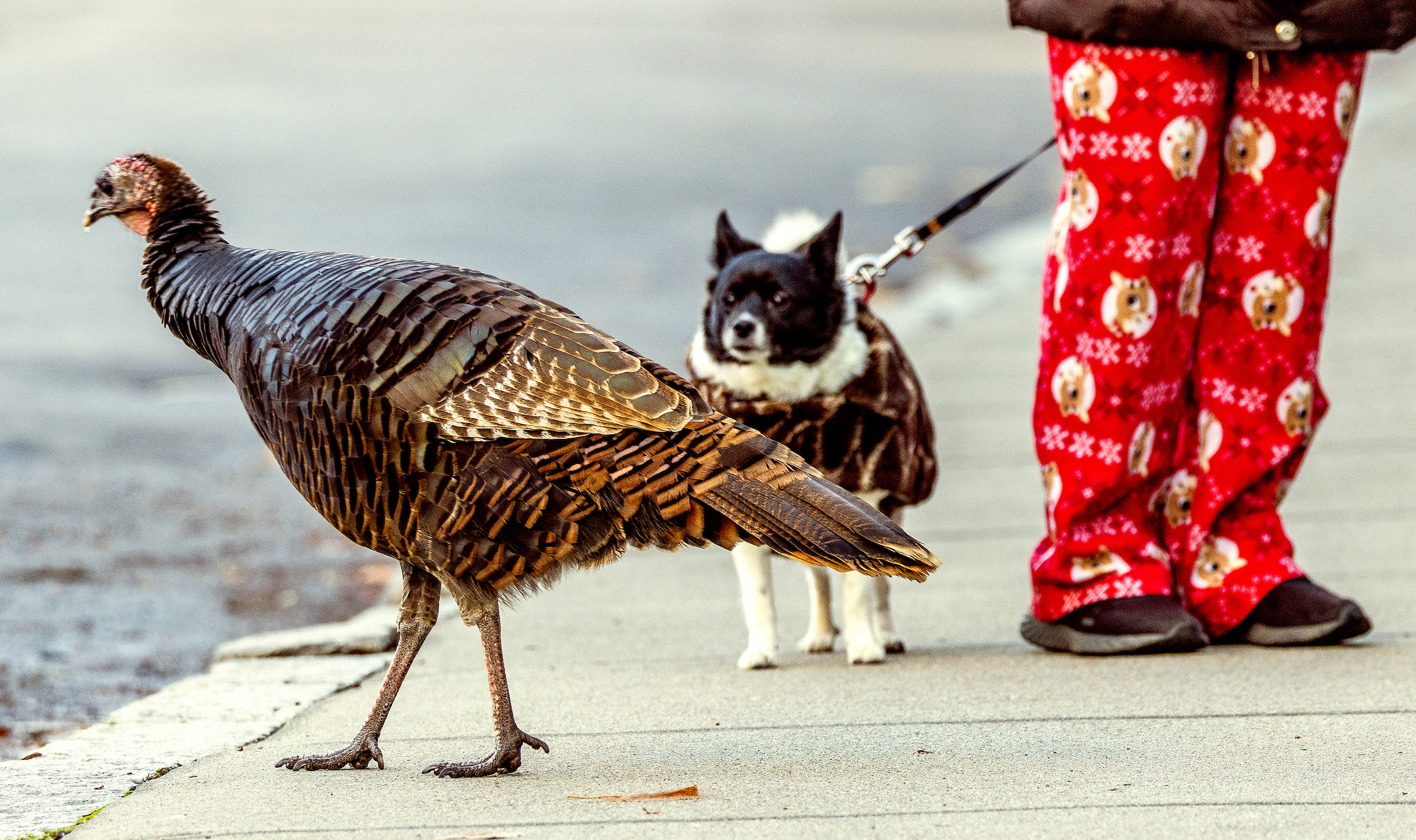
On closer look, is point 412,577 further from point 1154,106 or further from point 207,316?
point 1154,106

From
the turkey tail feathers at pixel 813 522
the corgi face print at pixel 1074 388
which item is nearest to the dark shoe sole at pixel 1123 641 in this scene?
the corgi face print at pixel 1074 388

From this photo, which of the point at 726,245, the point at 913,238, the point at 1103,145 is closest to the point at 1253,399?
the point at 1103,145

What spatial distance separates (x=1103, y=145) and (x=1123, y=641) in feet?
4.55

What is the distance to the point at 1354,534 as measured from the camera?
654 cm

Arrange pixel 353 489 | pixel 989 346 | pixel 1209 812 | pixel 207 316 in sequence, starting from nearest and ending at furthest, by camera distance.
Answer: pixel 1209 812 → pixel 353 489 → pixel 207 316 → pixel 989 346

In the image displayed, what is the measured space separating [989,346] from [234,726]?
7566 millimetres

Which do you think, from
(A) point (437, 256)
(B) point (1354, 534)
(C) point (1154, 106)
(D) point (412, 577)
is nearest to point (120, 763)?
(D) point (412, 577)

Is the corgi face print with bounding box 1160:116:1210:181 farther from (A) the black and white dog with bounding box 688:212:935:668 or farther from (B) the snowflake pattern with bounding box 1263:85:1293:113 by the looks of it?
(A) the black and white dog with bounding box 688:212:935:668

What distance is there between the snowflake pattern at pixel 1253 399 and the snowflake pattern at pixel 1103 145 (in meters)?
0.80

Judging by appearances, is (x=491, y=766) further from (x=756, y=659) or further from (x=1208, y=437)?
(x=1208, y=437)

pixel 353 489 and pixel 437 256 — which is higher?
pixel 437 256

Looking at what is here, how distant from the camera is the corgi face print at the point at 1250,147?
4.71m

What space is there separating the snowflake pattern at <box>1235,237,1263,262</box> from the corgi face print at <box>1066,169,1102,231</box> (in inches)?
17.3

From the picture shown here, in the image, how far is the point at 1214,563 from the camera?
16.4 ft
